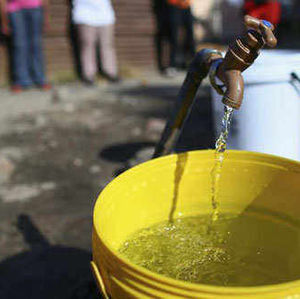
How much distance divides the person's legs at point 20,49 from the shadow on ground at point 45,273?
3.82m

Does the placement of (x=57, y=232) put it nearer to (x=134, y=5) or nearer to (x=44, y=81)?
(x=44, y=81)

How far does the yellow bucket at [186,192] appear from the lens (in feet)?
4.33

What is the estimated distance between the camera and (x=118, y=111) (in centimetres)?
510

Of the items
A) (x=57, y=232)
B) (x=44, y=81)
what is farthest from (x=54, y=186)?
(x=44, y=81)

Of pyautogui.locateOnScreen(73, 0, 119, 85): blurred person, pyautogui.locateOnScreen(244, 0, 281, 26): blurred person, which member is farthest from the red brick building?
pyautogui.locateOnScreen(244, 0, 281, 26): blurred person

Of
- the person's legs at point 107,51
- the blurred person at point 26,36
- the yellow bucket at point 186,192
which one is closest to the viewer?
the yellow bucket at point 186,192

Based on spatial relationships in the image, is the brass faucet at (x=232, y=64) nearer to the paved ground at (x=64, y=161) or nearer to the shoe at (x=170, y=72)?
the paved ground at (x=64, y=161)

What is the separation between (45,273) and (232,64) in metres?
1.59

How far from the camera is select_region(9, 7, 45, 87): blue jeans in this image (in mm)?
5758

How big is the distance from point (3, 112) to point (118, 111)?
1.39 meters

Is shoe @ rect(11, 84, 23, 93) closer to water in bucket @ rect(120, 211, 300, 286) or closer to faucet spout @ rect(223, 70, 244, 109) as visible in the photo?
water in bucket @ rect(120, 211, 300, 286)

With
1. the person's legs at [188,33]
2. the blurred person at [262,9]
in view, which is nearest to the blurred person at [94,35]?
the person's legs at [188,33]

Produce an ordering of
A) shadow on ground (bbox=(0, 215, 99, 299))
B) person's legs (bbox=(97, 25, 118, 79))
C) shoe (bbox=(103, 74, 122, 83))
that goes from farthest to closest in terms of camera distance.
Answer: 1. shoe (bbox=(103, 74, 122, 83))
2. person's legs (bbox=(97, 25, 118, 79))
3. shadow on ground (bbox=(0, 215, 99, 299))

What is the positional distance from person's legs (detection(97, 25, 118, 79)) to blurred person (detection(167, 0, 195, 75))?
2.98 ft
